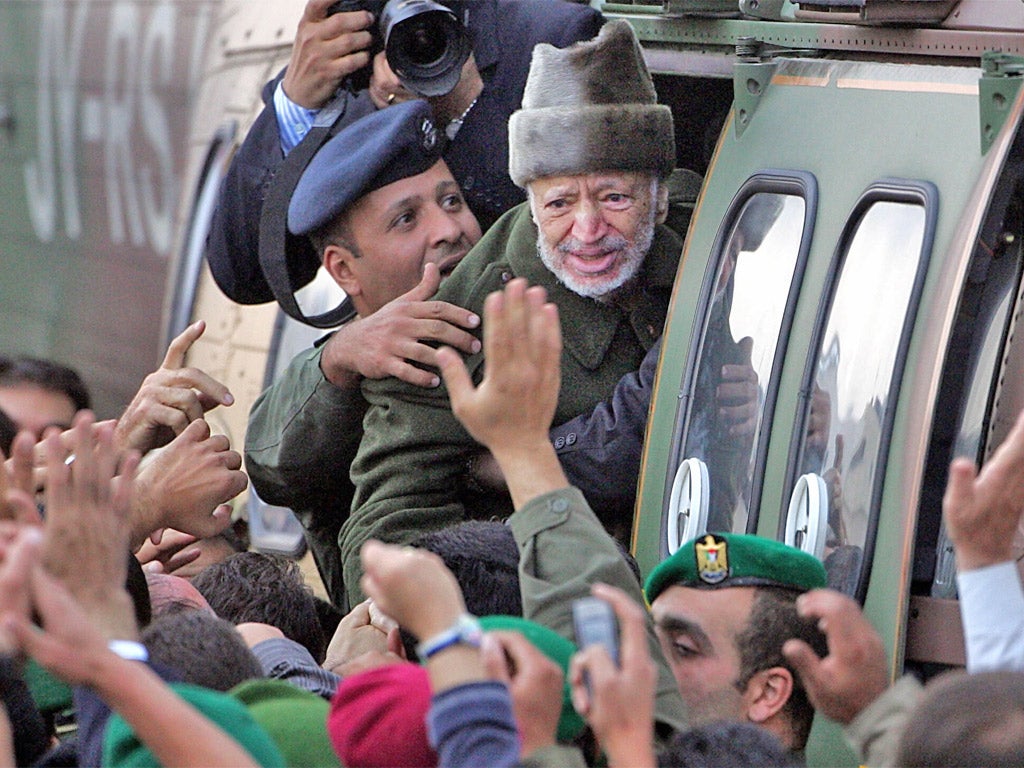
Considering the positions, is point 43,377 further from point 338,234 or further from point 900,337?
point 900,337

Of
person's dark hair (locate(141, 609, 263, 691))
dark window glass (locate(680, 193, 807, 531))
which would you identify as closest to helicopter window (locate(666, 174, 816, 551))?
dark window glass (locate(680, 193, 807, 531))

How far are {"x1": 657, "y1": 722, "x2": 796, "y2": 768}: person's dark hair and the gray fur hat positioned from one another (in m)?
1.91

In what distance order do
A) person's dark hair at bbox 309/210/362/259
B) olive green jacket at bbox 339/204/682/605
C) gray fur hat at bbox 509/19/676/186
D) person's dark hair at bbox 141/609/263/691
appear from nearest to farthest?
person's dark hair at bbox 141/609/263/691 < gray fur hat at bbox 509/19/676/186 < olive green jacket at bbox 339/204/682/605 < person's dark hair at bbox 309/210/362/259

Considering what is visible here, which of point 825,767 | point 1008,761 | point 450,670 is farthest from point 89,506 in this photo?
point 825,767

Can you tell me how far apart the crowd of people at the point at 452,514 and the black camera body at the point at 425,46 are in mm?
84

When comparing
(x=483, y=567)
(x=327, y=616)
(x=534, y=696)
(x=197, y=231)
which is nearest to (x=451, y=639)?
(x=534, y=696)

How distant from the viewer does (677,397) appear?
4.34 metres

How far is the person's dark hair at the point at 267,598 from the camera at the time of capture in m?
4.25

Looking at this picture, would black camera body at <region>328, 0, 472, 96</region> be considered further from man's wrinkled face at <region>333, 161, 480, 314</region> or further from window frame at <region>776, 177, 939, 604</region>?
window frame at <region>776, 177, 939, 604</region>

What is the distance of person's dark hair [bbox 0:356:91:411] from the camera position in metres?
5.92

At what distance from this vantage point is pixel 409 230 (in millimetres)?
4965

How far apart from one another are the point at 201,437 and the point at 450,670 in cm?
215

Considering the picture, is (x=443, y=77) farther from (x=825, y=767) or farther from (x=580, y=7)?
(x=825, y=767)

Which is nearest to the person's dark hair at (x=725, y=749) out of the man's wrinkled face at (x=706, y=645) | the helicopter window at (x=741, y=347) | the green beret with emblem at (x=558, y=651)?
the green beret with emblem at (x=558, y=651)
